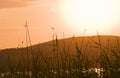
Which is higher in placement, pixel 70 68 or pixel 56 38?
pixel 56 38

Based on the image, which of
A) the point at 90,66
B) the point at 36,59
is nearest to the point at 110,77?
the point at 90,66

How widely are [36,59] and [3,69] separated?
5.59 feet

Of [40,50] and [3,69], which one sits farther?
[3,69]

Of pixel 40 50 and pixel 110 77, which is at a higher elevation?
pixel 40 50

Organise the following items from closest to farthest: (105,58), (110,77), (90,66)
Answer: (110,77), (105,58), (90,66)

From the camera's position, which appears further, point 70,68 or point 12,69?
point 12,69

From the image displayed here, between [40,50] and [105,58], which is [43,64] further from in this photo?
[105,58]

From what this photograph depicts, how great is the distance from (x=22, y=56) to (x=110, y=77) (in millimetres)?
2508

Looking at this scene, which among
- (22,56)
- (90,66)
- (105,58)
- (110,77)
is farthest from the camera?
(22,56)

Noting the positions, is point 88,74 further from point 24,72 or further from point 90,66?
point 24,72

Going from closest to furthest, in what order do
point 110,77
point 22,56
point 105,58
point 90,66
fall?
point 110,77
point 105,58
point 90,66
point 22,56

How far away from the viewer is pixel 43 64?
8.41m

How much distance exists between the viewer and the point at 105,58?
7879mm

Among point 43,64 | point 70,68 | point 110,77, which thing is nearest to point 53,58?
point 43,64
